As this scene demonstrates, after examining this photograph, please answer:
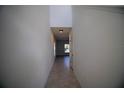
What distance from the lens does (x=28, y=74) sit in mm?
1746

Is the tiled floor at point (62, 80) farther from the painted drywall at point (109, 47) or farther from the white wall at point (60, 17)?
the white wall at point (60, 17)

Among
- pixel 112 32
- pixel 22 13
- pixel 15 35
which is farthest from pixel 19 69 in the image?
pixel 112 32

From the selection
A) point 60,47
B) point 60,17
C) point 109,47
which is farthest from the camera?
point 60,47

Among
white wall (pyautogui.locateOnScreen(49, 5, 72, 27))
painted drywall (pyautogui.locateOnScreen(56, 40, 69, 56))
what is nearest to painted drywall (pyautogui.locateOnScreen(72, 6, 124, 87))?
white wall (pyautogui.locateOnScreen(49, 5, 72, 27))

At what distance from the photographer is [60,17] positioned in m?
4.97

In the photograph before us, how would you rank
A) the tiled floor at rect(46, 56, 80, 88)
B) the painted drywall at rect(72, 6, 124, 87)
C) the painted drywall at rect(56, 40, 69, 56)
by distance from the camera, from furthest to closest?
the painted drywall at rect(56, 40, 69, 56) → the tiled floor at rect(46, 56, 80, 88) → the painted drywall at rect(72, 6, 124, 87)

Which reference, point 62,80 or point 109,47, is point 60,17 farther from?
point 109,47

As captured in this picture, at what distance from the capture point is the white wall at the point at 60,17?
16.3ft

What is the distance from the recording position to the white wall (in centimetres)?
495

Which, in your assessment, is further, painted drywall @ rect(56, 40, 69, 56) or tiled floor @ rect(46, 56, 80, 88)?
painted drywall @ rect(56, 40, 69, 56)

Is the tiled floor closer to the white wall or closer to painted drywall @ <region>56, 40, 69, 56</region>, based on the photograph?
the white wall

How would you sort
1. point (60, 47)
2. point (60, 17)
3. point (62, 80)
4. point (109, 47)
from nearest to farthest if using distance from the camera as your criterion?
point (109, 47)
point (62, 80)
point (60, 17)
point (60, 47)

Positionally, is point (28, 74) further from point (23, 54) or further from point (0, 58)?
point (0, 58)

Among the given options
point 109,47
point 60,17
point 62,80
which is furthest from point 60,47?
point 109,47
